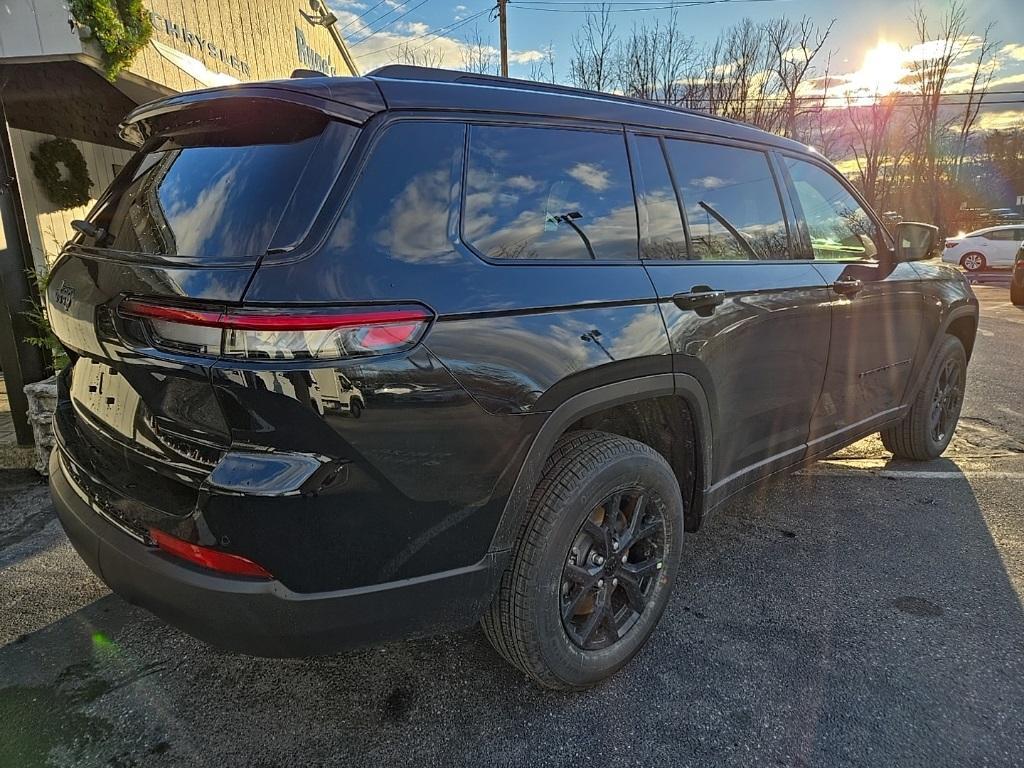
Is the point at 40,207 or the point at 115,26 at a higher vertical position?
the point at 115,26

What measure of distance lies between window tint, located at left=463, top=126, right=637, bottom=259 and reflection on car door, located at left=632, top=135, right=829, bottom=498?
5.6 inches

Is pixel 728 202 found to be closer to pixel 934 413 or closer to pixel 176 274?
pixel 176 274

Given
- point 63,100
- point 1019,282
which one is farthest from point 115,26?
point 1019,282

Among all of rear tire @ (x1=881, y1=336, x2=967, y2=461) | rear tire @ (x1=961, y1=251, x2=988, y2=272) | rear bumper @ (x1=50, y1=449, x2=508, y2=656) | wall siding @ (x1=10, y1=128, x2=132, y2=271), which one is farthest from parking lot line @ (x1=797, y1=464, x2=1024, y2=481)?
rear tire @ (x1=961, y1=251, x2=988, y2=272)

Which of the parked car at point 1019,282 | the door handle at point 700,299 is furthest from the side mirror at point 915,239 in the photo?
the parked car at point 1019,282

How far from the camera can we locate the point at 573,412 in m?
1.99

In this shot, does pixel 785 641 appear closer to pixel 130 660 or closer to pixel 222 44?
pixel 130 660

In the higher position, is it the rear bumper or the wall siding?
the wall siding

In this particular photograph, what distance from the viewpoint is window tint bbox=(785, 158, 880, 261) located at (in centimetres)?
322

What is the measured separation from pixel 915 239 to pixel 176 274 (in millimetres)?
3944

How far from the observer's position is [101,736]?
2076 mm

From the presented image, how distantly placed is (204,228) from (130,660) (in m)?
1.71

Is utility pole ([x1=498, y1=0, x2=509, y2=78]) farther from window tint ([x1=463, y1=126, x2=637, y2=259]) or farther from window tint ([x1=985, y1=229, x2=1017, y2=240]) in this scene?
window tint ([x1=463, y1=126, x2=637, y2=259])

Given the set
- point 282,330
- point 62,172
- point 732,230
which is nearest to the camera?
point 282,330
